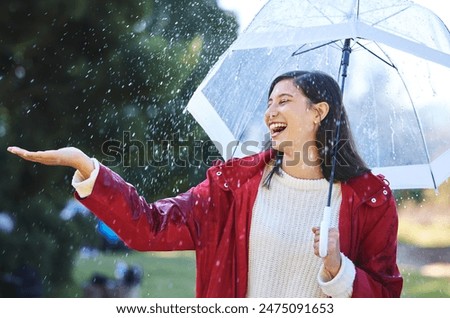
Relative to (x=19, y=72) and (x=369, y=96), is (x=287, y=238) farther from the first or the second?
(x=19, y=72)

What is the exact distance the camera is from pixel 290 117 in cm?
157

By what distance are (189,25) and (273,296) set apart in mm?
1620

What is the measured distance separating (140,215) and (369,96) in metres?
0.60

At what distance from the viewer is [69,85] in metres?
2.82

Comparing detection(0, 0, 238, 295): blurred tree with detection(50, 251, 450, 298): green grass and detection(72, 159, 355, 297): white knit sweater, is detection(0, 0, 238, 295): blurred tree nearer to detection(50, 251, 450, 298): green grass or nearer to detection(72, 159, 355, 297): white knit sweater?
detection(50, 251, 450, 298): green grass

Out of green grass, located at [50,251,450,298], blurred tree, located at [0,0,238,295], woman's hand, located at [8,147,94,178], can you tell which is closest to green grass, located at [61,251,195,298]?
green grass, located at [50,251,450,298]

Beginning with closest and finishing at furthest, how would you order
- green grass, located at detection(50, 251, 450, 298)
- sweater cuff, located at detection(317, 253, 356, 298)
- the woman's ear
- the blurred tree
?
sweater cuff, located at detection(317, 253, 356, 298), the woman's ear, the blurred tree, green grass, located at detection(50, 251, 450, 298)

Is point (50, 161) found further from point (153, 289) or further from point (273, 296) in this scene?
point (153, 289)

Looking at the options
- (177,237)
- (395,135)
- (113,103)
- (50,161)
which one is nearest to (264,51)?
(395,135)

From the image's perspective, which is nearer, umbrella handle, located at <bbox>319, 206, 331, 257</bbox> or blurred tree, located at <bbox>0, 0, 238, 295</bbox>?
umbrella handle, located at <bbox>319, 206, 331, 257</bbox>

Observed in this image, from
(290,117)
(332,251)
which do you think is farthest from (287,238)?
(290,117)

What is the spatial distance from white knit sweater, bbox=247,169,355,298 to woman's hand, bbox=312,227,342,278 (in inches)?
1.8

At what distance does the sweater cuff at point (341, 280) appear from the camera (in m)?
1.48

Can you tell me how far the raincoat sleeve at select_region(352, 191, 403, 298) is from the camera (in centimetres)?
152
